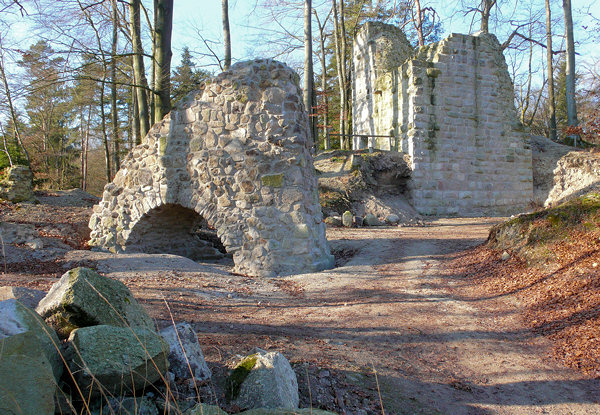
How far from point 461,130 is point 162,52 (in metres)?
9.73

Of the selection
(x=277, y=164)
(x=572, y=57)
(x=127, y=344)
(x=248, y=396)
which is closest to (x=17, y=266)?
(x=277, y=164)

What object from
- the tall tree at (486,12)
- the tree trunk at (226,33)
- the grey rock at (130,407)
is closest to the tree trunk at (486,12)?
the tall tree at (486,12)

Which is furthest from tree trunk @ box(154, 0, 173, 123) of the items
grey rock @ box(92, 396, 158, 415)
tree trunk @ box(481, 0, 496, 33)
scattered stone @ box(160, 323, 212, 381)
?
tree trunk @ box(481, 0, 496, 33)

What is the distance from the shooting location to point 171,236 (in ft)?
29.1

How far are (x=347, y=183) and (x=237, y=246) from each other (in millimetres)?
6687

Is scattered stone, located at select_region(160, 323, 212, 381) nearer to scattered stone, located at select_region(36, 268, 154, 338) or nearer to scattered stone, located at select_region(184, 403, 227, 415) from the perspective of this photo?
scattered stone, located at select_region(36, 268, 154, 338)

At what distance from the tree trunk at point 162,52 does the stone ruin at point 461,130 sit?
7.84m

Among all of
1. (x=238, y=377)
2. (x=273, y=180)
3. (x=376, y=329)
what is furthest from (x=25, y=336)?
(x=273, y=180)

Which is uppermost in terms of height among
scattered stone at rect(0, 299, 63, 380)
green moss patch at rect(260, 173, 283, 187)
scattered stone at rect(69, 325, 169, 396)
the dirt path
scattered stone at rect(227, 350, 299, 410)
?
green moss patch at rect(260, 173, 283, 187)

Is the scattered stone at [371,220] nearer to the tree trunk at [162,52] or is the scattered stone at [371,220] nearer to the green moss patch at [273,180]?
the green moss patch at [273,180]

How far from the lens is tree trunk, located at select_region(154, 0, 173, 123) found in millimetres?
10398

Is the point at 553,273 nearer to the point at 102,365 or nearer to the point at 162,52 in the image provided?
the point at 102,365

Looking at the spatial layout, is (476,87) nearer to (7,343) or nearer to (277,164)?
(277,164)

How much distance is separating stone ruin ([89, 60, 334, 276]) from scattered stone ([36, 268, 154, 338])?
415cm
